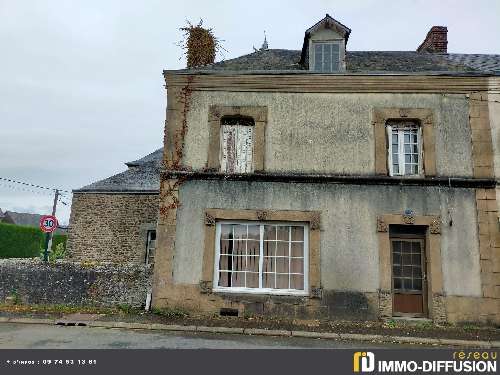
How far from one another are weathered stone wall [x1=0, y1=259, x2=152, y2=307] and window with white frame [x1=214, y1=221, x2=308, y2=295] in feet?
6.69

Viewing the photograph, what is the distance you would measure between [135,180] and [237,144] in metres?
7.23

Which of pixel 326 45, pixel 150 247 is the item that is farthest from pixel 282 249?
pixel 150 247

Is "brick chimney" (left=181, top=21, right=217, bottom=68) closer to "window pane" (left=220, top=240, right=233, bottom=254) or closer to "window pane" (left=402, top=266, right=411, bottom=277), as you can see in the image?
"window pane" (left=220, top=240, right=233, bottom=254)

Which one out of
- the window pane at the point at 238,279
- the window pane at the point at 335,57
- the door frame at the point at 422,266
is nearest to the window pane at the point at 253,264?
the window pane at the point at 238,279

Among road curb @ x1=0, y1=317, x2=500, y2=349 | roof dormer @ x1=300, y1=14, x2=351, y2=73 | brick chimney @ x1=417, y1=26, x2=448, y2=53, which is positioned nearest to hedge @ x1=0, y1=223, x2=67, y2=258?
road curb @ x1=0, y1=317, x2=500, y2=349

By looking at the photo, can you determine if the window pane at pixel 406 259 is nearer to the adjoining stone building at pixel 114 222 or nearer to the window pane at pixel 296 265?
the window pane at pixel 296 265

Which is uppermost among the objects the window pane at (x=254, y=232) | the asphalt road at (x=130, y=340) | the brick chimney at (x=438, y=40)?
the brick chimney at (x=438, y=40)

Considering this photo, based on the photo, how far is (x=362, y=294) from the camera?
31.1 ft

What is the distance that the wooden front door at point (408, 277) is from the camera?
9.71 metres

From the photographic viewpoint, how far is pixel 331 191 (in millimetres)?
9984

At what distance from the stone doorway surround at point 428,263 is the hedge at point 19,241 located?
75.8ft
